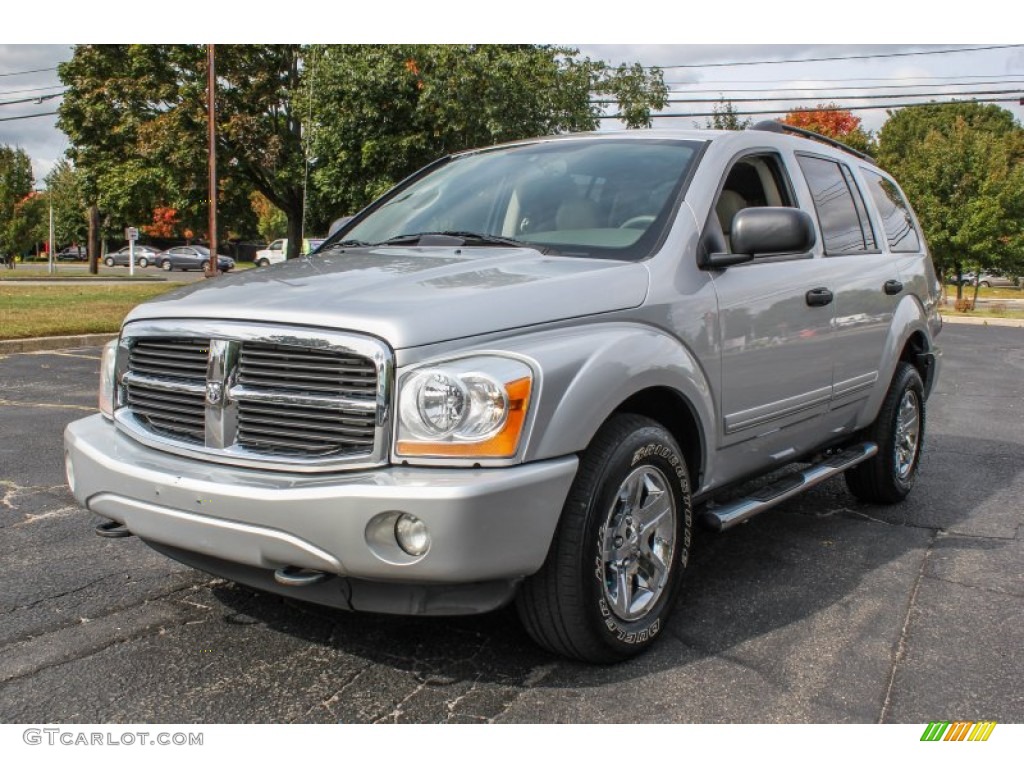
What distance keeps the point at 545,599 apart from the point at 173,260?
190 feet

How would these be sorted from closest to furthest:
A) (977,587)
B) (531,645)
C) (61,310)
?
(531,645) → (977,587) → (61,310)

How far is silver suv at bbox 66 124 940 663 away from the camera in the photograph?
8.84 feet

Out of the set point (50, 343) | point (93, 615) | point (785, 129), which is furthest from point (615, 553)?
point (50, 343)

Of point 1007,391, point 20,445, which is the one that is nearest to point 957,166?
point 1007,391

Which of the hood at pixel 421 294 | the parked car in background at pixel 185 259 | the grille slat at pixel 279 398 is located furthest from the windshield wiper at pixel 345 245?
the parked car in background at pixel 185 259

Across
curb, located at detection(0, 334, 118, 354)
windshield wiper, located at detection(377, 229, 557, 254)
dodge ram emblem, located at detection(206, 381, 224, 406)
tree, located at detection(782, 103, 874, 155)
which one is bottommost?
curb, located at detection(0, 334, 118, 354)

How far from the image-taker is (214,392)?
2953mm

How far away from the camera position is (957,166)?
27703 mm

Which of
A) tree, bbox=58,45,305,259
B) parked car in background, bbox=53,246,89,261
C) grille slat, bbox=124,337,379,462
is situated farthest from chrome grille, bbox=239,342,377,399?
parked car in background, bbox=53,246,89,261

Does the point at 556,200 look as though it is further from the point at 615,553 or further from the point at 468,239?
the point at 615,553

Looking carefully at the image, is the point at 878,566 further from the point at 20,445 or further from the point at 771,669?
the point at 20,445

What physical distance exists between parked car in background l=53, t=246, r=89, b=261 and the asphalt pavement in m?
76.9

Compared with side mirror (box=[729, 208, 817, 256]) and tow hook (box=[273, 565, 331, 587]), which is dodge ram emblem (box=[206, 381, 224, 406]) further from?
side mirror (box=[729, 208, 817, 256])
